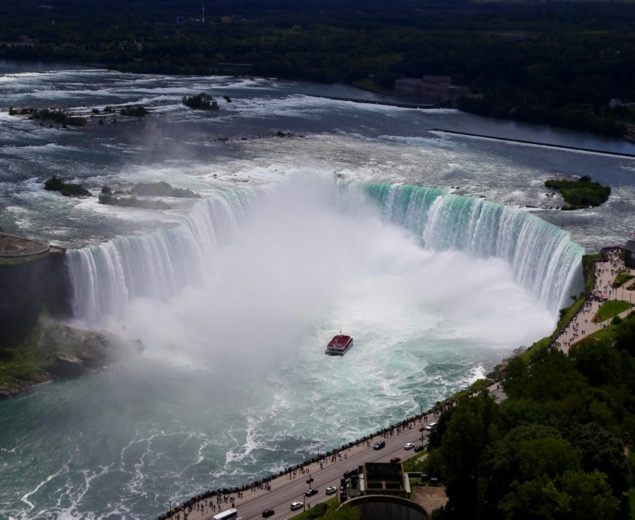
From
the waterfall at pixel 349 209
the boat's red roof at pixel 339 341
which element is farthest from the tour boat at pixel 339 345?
the waterfall at pixel 349 209

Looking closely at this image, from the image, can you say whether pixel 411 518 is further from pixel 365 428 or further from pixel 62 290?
pixel 62 290

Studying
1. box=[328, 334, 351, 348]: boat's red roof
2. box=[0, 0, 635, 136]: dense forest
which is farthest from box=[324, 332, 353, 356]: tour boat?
box=[0, 0, 635, 136]: dense forest

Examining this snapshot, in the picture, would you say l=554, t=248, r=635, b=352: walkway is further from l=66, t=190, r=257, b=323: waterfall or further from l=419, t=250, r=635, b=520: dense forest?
l=66, t=190, r=257, b=323: waterfall

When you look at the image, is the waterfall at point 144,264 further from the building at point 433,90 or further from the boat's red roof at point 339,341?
the building at point 433,90

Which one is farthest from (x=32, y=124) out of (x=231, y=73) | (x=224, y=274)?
(x=231, y=73)

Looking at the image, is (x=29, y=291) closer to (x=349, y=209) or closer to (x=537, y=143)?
(x=349, y=209)

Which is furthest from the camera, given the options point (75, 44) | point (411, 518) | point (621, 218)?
point (75, 44)

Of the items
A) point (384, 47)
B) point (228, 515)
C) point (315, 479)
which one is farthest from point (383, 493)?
point (384, 47)
